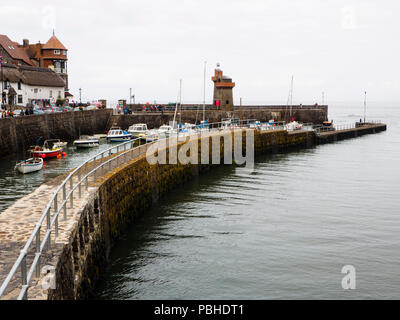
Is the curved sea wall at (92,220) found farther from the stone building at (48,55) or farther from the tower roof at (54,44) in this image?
the tower roof at (54,44)

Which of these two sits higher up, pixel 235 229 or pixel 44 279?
pixel 44 279

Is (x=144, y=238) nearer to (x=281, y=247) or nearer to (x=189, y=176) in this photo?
(x=281, y=247)

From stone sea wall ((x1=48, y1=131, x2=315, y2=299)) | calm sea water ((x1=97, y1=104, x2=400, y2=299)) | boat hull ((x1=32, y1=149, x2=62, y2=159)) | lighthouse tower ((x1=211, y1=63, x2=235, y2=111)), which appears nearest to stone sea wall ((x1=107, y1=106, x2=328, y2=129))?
lighthouse tower ((x1=211, y1=63, x2=235, y2=111))

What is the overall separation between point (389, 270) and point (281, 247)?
3985mm

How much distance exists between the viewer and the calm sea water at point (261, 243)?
1404 cm

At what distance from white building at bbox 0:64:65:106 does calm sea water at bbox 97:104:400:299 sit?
45.0 metres

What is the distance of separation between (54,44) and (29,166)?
66.8 metres

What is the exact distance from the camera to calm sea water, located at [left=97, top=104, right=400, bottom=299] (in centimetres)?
1404

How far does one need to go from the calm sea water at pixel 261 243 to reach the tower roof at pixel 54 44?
72792 mm

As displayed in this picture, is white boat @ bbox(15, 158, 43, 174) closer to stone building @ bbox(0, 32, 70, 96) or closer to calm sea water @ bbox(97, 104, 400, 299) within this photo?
calm sea water @ bbox(97, 104, 400, 299)

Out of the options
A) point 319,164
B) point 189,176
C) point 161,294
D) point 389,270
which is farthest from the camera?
point 319,164
